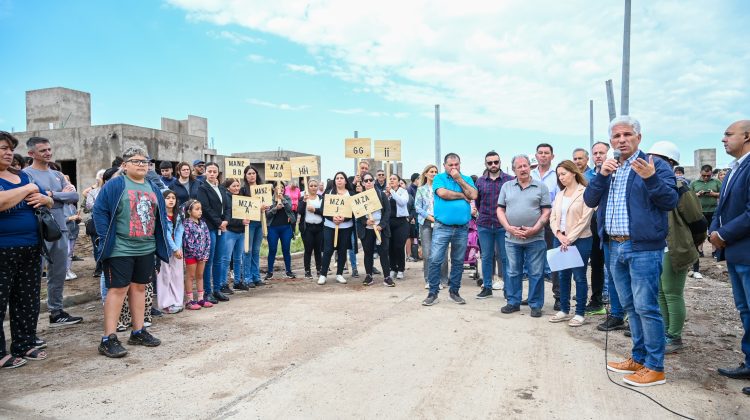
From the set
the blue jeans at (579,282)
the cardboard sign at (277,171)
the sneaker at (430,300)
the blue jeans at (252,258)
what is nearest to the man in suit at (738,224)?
the blue jeans at (579,282)

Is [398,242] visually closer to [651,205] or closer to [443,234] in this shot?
[443,234]

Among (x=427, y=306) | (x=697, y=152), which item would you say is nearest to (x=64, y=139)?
(x=427, y=306)

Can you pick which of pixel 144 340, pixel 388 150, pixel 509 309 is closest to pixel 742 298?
pixel 509 309

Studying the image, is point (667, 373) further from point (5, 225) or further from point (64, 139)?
point (64, 139)

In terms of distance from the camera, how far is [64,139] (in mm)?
16938

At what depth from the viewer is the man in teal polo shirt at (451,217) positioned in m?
6.80

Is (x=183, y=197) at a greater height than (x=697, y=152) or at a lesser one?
lesser

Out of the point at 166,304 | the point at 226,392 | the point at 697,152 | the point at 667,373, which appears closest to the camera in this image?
the point at 226,392

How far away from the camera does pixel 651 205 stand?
3.91 metres

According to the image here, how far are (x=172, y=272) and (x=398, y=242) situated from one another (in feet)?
13.9

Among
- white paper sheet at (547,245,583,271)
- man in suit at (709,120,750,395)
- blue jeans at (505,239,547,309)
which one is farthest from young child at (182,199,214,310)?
man in suit at (709,120,750,395)

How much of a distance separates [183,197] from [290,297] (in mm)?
2414

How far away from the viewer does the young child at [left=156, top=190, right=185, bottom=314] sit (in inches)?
252

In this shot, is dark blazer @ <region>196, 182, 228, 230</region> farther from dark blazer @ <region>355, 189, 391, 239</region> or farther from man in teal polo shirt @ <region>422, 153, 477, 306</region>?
man in teal polo shirt @ <region>422, 153, 477, 306</region>
